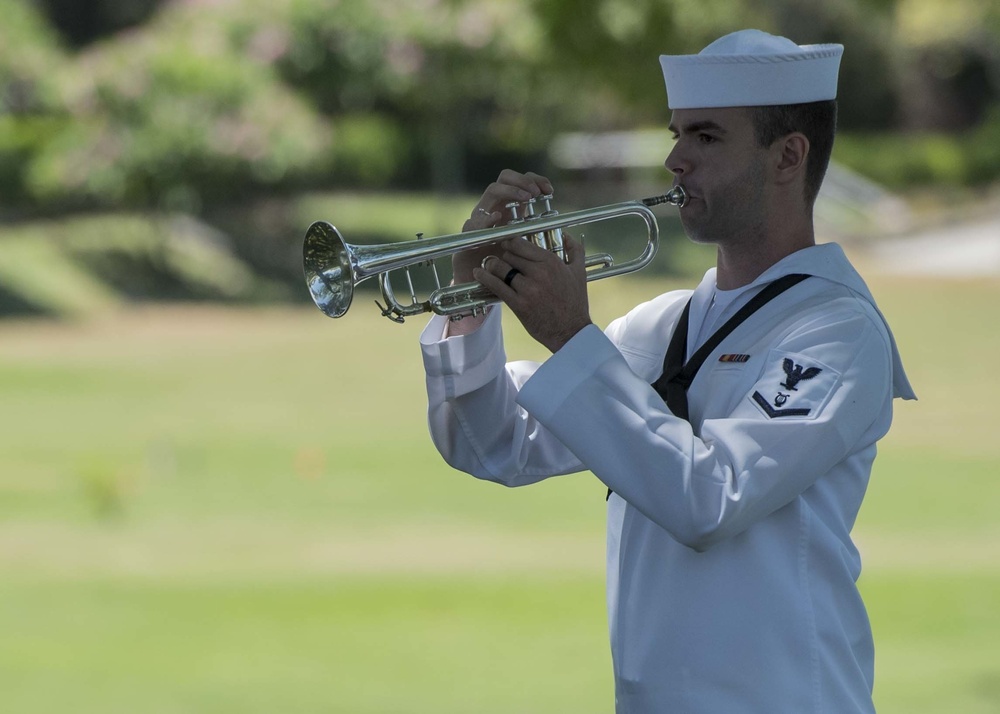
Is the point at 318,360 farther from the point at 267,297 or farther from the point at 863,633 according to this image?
the point at 863,633

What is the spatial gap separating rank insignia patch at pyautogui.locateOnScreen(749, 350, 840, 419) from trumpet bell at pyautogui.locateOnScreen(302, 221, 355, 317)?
800 mm

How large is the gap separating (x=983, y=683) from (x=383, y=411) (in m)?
8.05

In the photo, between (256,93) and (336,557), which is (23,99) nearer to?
(256,93)

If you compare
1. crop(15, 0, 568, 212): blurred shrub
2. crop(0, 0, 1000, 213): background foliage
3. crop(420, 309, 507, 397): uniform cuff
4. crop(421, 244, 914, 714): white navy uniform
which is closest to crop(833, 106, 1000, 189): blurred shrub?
crop(0, 0, 1000, 213): background foliage

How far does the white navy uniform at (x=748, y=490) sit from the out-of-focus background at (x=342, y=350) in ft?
11.7

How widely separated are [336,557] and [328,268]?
5.78 meters

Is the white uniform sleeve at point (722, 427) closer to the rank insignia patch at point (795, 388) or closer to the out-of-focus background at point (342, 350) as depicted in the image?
the rank insignia patch at point (795, 388)

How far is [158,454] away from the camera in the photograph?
11.4 metres

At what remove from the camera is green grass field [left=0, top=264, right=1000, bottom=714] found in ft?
20.3

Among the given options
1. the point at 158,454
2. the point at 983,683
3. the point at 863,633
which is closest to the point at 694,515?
the point at 863,633

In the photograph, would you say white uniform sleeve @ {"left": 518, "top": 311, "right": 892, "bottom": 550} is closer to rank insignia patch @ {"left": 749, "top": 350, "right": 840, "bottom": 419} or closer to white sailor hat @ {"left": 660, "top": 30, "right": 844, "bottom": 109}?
rank insignia patch @ {"left": 749, "top": 350, "right": 840, "bottom": 419}

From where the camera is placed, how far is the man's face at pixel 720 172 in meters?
2.41

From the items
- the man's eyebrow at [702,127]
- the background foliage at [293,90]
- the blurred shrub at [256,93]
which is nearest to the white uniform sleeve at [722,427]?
the man's eyebrow at [702,127]

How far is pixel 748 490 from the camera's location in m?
2.14
